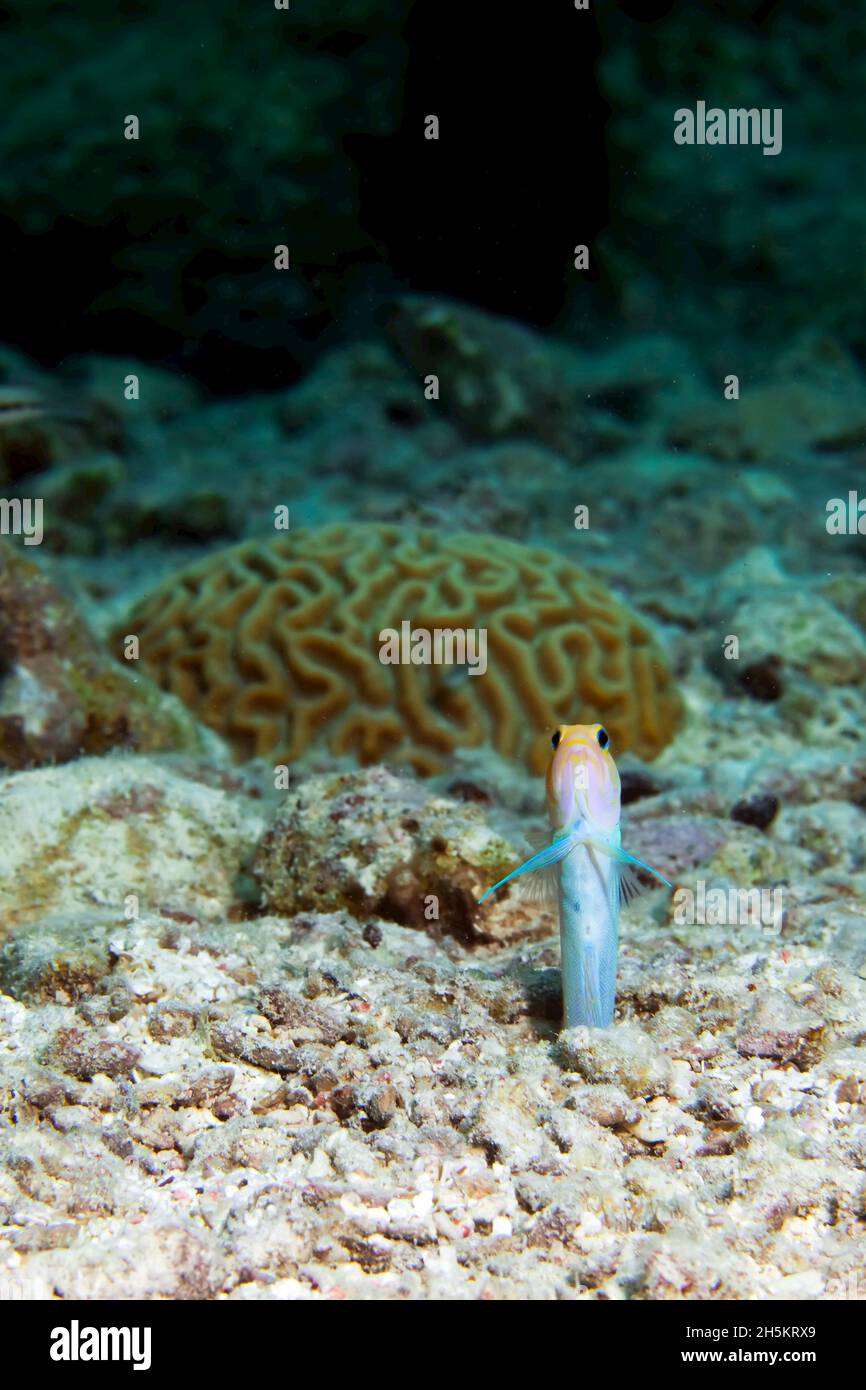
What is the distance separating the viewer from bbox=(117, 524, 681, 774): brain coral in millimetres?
5230

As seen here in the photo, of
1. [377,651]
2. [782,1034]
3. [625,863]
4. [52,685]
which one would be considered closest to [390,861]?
[625,863]

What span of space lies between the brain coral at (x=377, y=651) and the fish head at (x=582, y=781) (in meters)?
3.15

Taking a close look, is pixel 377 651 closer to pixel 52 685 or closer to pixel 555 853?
pixel 52 685

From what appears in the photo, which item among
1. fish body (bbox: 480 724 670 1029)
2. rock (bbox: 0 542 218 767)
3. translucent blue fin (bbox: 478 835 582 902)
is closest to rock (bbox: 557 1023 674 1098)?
fish body (bbox: 480 724 670 1029)

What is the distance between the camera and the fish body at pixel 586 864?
1912 mm

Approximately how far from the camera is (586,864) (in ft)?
6.41

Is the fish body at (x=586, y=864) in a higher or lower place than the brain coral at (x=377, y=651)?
lower

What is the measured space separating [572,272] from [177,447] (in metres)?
6.52

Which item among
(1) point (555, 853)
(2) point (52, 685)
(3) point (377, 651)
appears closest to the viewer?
(1) point (555, 853)

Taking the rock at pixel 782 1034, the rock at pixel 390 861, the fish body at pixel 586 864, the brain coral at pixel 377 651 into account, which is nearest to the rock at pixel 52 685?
the brain coral at pixel 377 651

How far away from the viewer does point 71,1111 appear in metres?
1.88

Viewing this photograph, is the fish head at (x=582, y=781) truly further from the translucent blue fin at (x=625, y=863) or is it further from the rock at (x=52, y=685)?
the rock at (x=52, y=685)

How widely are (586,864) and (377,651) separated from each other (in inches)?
141
